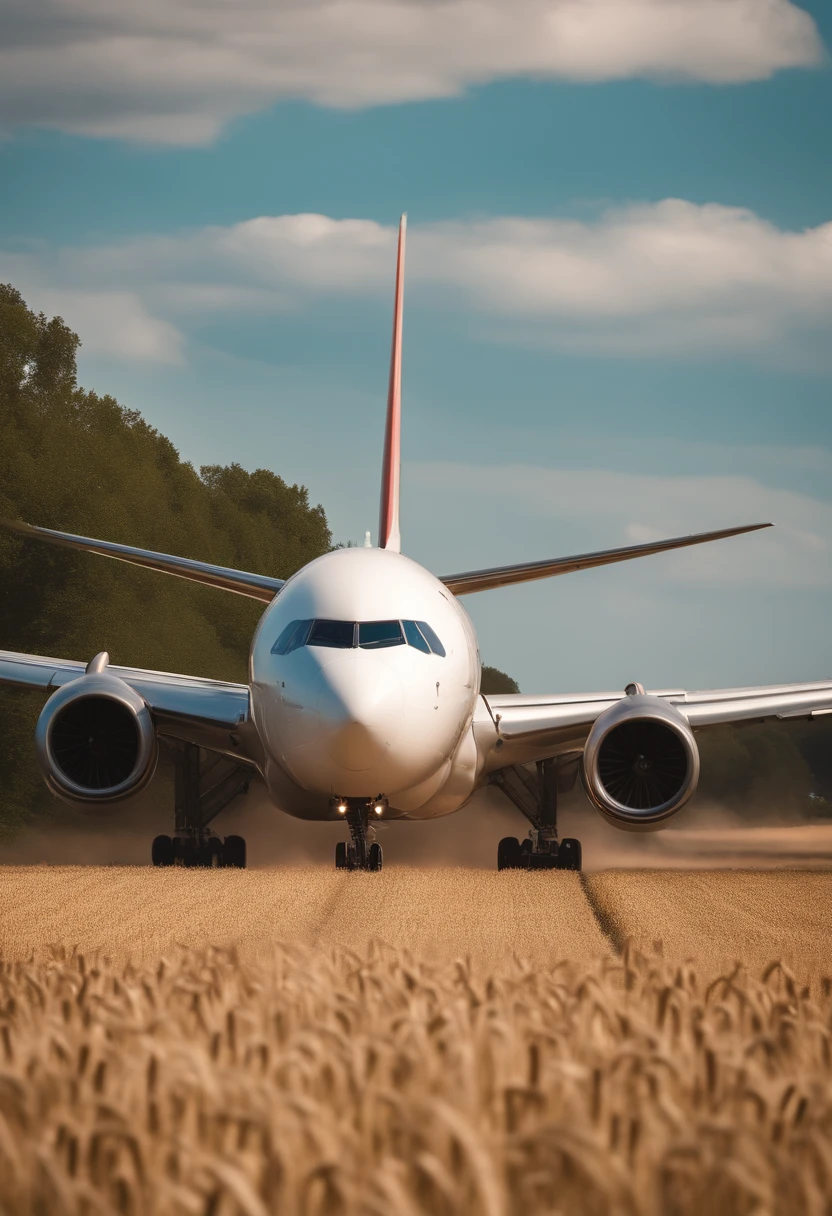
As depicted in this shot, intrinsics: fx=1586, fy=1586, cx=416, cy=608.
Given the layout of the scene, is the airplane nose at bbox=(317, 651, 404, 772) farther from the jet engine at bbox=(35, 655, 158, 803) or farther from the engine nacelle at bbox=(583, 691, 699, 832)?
the jet engine at bbox=(35, 655, 158, 803)

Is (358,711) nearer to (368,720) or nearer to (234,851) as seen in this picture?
(368,720)

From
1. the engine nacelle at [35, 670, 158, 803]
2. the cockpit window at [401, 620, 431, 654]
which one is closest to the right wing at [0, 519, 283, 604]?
the engine nacelle at [35, 670, 158, 803]

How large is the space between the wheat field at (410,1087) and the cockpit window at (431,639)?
26.0 feet

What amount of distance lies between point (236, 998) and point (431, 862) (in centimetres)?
2143

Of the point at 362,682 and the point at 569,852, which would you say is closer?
the point at 362,682

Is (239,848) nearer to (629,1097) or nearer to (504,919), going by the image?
(504,919)

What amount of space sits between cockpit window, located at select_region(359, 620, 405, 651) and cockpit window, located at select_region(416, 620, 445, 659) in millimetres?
478

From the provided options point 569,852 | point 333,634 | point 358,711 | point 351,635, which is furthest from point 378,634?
point 569,852

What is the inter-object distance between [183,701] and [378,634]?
487 cm

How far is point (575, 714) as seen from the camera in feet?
70.0

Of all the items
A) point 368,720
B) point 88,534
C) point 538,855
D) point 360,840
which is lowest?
point 360,840

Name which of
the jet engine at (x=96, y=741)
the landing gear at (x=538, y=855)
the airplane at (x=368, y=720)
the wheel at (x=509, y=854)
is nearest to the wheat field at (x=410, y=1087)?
the airplane at (x=368, y=720)

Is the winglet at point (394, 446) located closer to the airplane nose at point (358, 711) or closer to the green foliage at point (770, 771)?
the airplane nose at point (358, 711)

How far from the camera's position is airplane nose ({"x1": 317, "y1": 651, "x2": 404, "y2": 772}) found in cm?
1516
